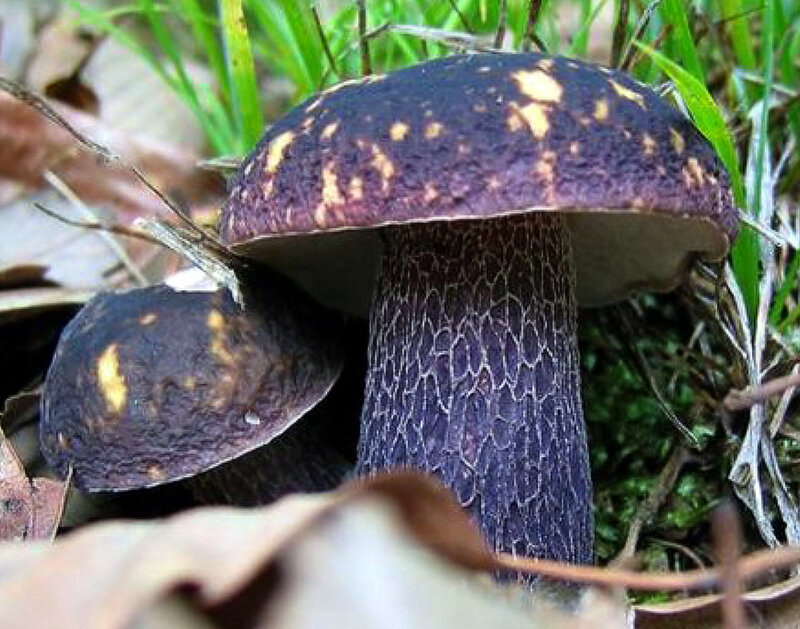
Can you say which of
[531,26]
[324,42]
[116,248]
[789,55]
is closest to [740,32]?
[789,55]

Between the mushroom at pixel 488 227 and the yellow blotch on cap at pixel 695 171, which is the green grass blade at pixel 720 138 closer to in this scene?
the mushroom at pixel 488 227

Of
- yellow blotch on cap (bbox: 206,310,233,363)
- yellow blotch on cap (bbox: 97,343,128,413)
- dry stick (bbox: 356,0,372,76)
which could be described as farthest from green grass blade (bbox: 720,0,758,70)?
yellow blotch on cap (bbox: 97,343,128,413)

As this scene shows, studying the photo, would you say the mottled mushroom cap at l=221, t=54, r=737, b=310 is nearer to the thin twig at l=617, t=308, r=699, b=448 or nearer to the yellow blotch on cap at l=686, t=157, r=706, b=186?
the yellow blotch on cap at l=686, t=157, r=706, b=186

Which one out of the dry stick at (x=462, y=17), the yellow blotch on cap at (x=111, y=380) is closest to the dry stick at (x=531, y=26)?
the dry stick at (x=462, y=17)

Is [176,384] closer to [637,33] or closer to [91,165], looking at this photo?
[637,33]

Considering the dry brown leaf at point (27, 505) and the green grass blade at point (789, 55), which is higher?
the green grass blade at point (789, 55)

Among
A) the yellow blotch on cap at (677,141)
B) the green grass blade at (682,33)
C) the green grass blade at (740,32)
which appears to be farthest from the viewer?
the green grass blade at (740,32)
